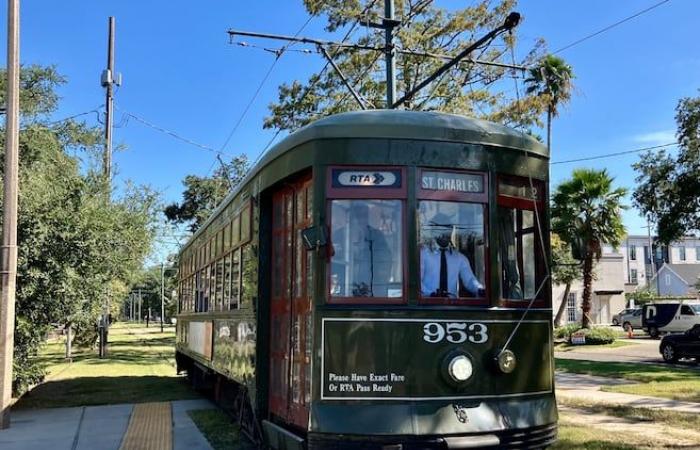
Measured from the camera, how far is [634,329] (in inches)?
1592

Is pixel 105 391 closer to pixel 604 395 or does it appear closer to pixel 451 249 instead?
pixel 604 395

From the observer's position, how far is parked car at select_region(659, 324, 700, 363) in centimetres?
1969

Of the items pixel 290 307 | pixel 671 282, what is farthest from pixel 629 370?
pixel 671 282

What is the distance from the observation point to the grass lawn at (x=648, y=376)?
12.6 meters

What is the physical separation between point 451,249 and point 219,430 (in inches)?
220

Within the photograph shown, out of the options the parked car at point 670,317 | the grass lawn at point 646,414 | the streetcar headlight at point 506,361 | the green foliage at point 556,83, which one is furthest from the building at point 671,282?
the streetcar headlight at point 506,361

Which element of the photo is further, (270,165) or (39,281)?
(39,281)

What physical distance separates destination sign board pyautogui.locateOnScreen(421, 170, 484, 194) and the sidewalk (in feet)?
22.6

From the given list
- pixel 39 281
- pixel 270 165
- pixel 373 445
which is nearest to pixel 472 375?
pixel 373 445

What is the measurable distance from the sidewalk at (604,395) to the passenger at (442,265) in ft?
22.1

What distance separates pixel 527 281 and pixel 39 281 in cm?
894

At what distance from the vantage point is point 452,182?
5.45 metres

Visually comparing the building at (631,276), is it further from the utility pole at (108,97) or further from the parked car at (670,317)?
the utility pole at (108,97)

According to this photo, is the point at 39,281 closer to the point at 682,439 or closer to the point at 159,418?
the point at 159,418
